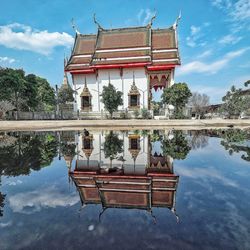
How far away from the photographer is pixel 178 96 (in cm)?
2095

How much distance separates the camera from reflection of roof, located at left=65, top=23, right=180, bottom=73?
86.7ft

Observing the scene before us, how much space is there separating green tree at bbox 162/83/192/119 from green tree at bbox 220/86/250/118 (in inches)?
450

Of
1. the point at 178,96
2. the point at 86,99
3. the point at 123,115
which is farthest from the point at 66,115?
the point at 178,96

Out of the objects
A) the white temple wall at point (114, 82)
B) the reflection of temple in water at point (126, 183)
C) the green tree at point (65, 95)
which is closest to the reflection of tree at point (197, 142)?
the reflection of temple in water at point (126, 183)

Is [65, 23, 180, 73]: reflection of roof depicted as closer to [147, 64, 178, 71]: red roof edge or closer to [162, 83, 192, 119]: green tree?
[147, 64, 178, 71]: red roof edge

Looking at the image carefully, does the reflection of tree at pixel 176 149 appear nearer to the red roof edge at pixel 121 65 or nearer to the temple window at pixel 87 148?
the temple window at pixel 87 148

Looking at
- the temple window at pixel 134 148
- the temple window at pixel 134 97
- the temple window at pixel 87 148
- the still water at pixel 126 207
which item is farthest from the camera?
the temple window at pixel 134 97

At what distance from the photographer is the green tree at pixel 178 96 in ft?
68.5

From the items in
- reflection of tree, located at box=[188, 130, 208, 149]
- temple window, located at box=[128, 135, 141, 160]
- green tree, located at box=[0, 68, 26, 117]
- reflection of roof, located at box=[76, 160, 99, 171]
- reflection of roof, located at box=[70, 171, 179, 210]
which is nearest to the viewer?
reflection of roof, located at box=[70, 171, 179, 210]

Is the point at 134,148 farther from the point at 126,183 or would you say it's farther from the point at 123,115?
the point at 123,115

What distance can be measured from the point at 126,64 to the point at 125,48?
9.51 feet

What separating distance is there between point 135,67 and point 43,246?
86.7 feet

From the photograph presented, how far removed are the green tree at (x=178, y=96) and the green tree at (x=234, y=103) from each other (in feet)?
37.5

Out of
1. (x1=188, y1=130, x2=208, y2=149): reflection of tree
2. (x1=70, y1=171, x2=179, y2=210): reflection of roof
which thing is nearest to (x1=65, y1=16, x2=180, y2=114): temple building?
(x1=188, y1=130, x2=208, y2=149): reflection of tree
